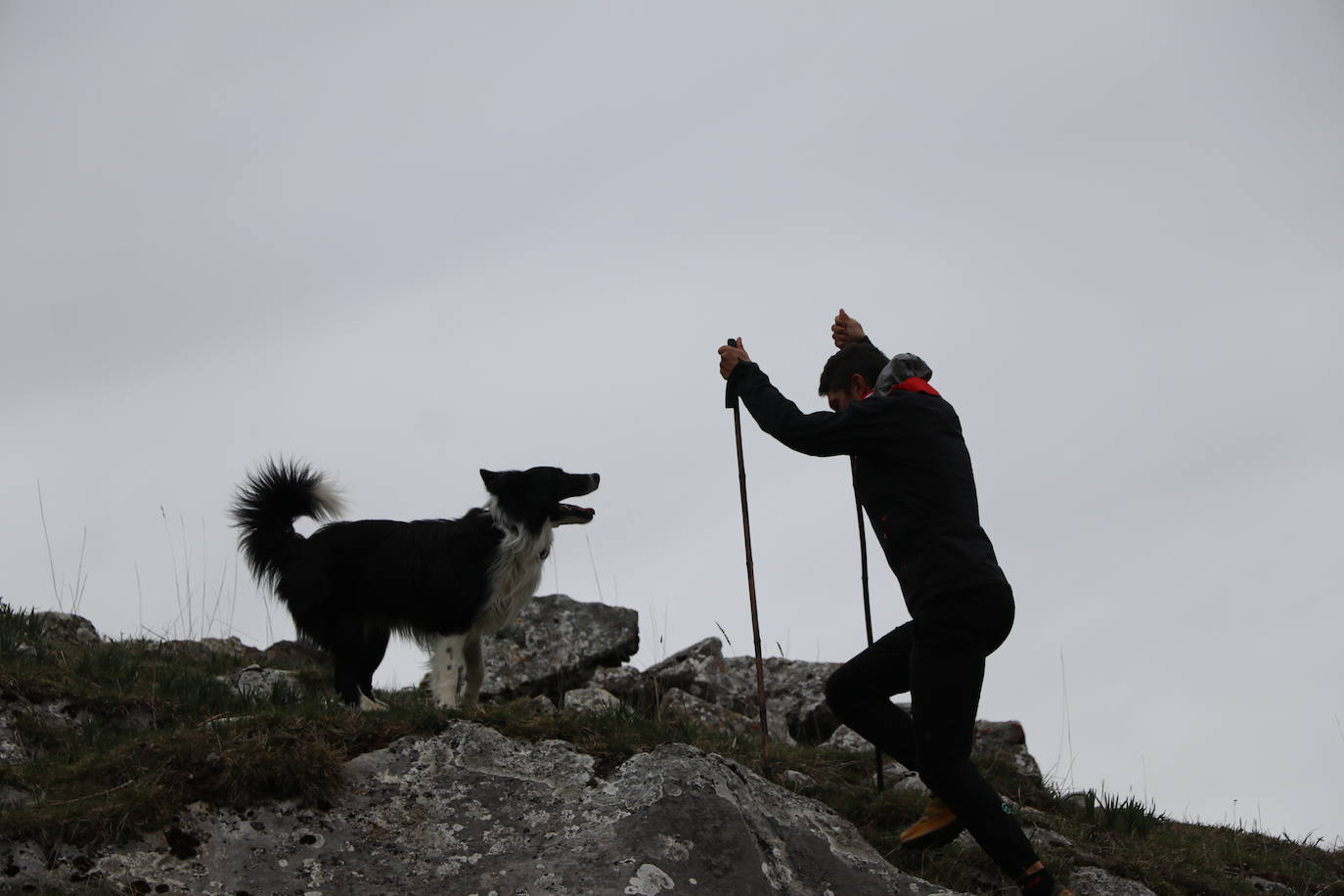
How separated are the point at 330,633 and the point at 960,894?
512cm

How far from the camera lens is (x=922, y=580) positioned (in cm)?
510

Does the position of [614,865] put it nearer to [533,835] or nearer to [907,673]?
[533,835]

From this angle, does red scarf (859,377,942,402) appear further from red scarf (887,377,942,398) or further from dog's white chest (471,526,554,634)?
dog's white chest (471,526,554,634)

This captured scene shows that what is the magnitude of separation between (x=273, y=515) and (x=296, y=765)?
4321mm

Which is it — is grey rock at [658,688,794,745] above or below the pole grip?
below

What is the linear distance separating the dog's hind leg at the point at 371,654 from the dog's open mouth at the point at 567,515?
4.99ft

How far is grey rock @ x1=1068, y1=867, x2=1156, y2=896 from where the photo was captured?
5867mm

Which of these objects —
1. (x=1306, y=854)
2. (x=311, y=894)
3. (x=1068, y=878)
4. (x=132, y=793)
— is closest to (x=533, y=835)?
(x=311, y=894)

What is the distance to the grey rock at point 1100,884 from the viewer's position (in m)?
5.87

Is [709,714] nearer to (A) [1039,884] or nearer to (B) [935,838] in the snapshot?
(B) [935,838]

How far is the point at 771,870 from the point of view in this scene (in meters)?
4.89

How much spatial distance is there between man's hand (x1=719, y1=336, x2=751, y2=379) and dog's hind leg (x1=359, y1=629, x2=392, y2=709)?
13.1 ft

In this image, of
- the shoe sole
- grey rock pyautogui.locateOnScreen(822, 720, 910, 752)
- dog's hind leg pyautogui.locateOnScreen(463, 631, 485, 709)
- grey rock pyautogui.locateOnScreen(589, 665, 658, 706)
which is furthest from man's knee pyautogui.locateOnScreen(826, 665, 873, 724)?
dog's hind leg pyautogui.locateOnScreen(463, 631, 485, 709)

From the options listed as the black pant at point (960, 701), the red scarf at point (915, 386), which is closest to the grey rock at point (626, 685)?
the black pant at point (960, 701)
